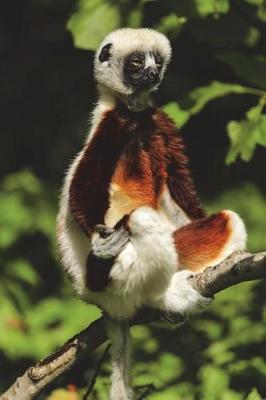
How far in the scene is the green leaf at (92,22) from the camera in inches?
201

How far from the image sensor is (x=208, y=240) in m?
4.32

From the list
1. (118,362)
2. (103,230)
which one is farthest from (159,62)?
(118,362)

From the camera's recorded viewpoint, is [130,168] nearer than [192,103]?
Yes

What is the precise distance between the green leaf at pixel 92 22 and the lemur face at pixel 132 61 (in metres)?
0.59

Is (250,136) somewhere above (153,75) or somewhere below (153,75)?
below

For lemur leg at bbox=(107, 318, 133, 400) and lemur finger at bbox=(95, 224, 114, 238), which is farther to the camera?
lemur leg at bbox=(107, 318, 133, 400)

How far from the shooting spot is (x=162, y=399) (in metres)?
4.73

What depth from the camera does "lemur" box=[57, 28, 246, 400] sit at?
3.94 m

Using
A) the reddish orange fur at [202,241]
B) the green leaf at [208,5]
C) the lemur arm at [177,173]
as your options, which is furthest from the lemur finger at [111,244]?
the green leaf at [208,5]

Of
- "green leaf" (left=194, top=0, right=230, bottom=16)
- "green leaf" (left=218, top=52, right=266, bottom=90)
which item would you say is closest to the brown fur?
"green leaf" (left=218, top=52, right=266, bottom=90)

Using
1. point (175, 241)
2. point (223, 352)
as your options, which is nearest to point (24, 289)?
point (223, 352)

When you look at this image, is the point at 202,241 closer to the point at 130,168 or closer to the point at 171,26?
the point at 130,168

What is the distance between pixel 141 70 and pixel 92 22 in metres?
0.85

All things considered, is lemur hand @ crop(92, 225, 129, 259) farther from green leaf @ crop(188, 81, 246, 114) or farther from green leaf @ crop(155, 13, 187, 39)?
green leaf @ crop(155, 13, 187, 39)
